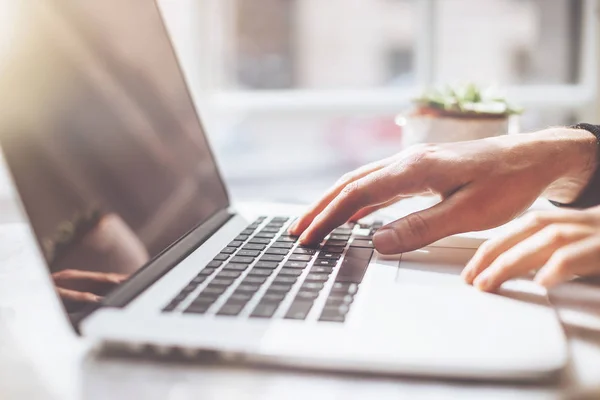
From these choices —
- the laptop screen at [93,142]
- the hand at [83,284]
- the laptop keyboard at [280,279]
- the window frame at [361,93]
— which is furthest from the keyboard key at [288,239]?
the window frame at [361,93]

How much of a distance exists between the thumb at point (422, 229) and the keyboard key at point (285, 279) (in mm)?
112

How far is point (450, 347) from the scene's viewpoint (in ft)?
1.25

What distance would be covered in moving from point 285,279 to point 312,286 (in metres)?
0.03

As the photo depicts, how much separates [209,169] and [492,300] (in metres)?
0.46

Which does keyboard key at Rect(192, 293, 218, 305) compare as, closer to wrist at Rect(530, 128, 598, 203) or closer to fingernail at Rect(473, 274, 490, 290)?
fingernail at Rect(473, 274, 490, 290)

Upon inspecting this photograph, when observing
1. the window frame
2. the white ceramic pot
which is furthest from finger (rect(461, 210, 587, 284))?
the window frame

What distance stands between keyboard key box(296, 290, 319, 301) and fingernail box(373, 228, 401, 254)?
5.1 inches

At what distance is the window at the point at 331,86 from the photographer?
1622 millimetres

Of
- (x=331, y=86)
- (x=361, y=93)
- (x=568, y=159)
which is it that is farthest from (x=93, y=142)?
(x=331, y=86)

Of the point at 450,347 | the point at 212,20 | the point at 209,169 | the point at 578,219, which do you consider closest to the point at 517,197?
the point at 578,219

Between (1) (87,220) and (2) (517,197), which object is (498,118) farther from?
(1) (87,220)

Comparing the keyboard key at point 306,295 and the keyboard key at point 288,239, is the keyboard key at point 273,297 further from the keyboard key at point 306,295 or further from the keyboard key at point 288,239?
the keyboard key at point 288,239

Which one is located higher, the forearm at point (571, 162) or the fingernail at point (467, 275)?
the forearm at point (571, 162)

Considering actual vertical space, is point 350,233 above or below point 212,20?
below
